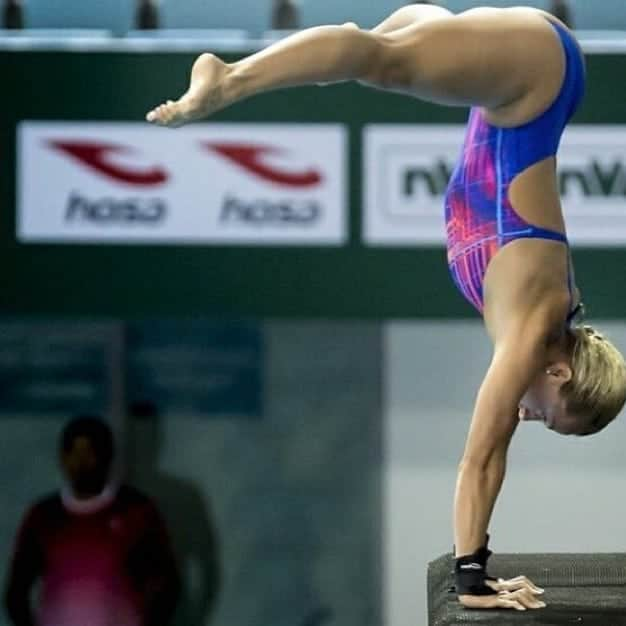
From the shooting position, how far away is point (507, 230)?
2.96 m

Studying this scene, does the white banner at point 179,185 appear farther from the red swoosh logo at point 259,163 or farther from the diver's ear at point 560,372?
the diver's ear at point 560,372

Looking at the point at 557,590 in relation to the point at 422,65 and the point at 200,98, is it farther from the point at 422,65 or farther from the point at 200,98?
the point at 200,98

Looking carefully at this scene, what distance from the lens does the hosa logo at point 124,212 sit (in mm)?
5148

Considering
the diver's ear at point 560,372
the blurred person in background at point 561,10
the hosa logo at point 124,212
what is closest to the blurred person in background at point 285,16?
the hosa logo at point 124,212

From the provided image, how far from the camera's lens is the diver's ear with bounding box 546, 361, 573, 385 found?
2.99 metres

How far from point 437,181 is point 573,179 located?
498mm

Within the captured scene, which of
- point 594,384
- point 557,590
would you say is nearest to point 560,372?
point 594,384

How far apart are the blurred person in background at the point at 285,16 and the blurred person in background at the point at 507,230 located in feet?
7.73

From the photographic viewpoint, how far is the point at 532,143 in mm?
2914

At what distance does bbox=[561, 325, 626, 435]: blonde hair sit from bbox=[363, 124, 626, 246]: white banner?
2069mm

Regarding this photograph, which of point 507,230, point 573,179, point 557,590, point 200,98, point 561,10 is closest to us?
point 200,98

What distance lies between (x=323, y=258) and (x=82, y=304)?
0.91 metres

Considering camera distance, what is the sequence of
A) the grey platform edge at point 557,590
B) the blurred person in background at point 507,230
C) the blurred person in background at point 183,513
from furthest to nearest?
the blurred person in background at point 183,513 < the grey platform edge at point 557,590 < the blurred person in background at point 507,230

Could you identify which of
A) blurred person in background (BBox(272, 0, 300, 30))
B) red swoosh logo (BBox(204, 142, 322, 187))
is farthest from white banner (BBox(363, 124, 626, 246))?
blurred person in background (BBox(272, 0, 300, 30))
